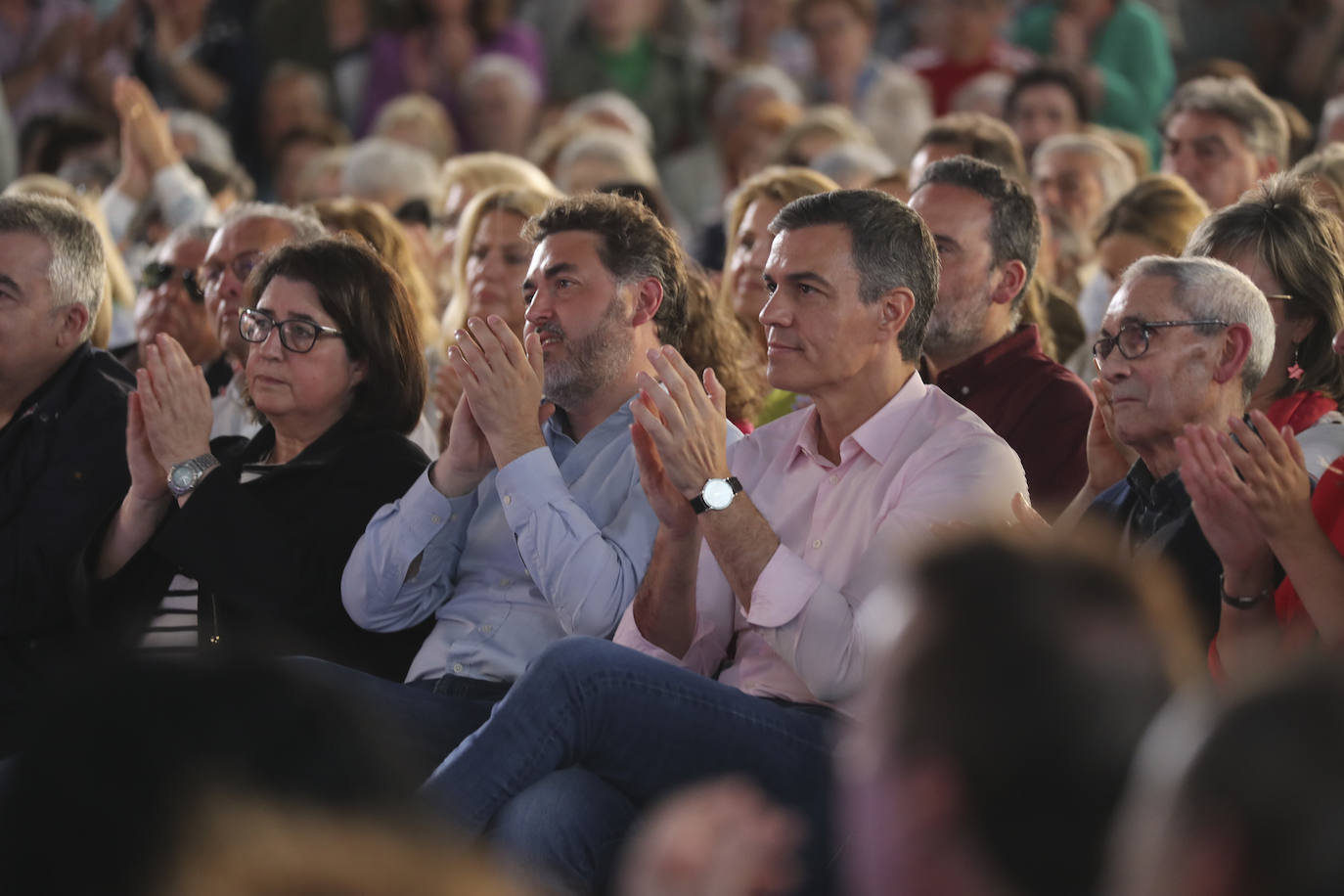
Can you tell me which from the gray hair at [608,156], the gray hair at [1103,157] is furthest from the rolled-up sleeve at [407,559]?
the gray hair at [1103,157]

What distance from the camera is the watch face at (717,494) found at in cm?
269

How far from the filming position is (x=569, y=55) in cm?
855

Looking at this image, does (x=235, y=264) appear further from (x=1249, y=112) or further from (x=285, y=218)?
(x=1249, y=112)

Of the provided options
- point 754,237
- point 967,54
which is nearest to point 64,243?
point 754,237

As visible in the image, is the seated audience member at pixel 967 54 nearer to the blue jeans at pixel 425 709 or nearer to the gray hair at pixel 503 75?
the gray hair at pixel 503 75

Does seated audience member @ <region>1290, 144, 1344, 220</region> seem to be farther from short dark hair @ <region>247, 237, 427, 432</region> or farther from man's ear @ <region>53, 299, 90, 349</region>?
man's ear @ <region>53, 299, 90, 349</region>

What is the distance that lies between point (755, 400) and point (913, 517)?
1.10m

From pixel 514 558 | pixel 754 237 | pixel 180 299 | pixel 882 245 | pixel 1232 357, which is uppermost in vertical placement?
pixel 882 245

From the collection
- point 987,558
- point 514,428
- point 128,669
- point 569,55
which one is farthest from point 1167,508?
point 569,55

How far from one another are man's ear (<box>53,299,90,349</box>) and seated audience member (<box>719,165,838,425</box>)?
1551 mm

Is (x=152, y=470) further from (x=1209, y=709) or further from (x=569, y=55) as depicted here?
(x=569, y=55)

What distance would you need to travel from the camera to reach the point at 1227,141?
503cm

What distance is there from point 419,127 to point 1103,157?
3252 millimetres

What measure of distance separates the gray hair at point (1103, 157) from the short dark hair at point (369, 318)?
278 centimetres
